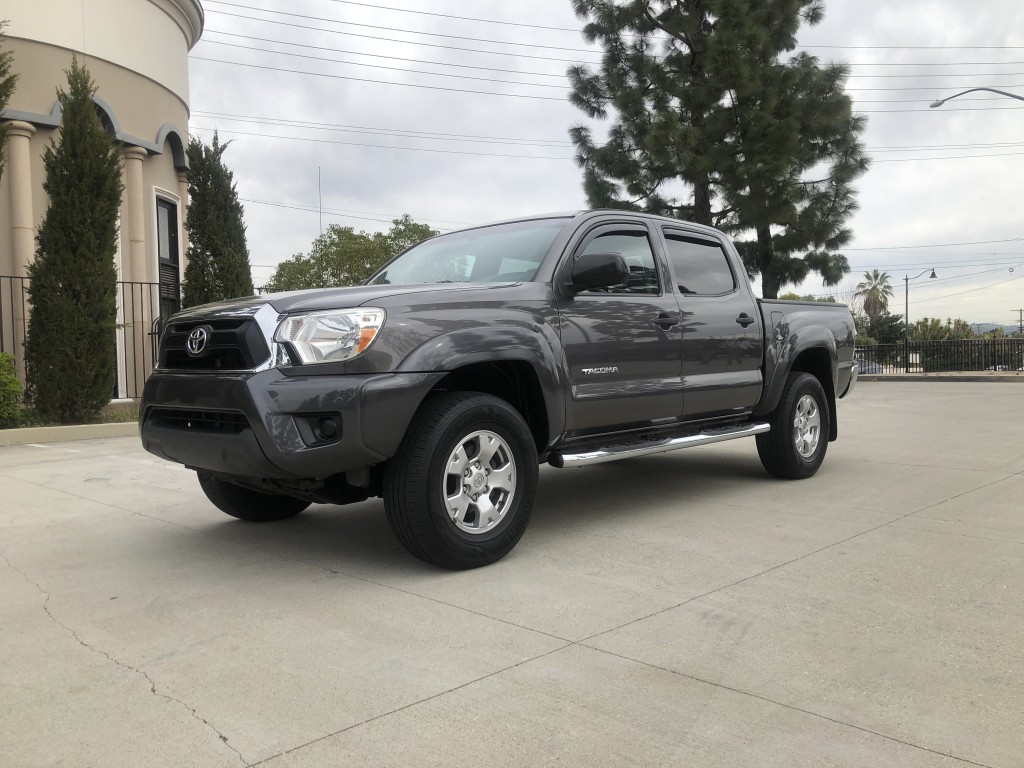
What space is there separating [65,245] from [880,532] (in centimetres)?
1067

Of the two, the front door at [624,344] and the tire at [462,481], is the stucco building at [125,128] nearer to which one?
the front door at [624,344]

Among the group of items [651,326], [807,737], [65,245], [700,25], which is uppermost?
[700,25]

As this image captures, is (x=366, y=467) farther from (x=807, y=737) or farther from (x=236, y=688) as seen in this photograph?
(x=807, y=737)

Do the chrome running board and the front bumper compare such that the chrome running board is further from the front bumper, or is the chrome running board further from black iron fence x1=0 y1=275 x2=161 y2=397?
black iron fence x1=0 y1=275 x2=161 y2=397

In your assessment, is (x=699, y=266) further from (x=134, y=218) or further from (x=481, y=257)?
(x=134, y=218)

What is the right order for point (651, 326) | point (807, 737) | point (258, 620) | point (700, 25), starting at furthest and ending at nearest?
point (700, 25) < point (651, 326) < point (258, 620) < point (807, 737)

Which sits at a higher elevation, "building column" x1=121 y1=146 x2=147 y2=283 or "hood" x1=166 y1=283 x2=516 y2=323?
"building column" x1=121 y1=146 x2=147 y2=283

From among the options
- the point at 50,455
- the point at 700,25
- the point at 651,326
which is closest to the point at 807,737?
the point at 651,326

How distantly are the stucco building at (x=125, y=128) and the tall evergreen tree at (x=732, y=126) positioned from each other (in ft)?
34.5

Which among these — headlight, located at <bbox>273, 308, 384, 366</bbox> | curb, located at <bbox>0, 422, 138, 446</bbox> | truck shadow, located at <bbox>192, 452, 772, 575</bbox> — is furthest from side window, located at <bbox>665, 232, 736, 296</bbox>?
curb, located at <bbox>0, 422, 138, 446</bbox>

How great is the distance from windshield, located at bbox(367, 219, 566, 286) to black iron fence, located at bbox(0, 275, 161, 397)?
9.80m

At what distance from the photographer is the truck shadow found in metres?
4.79

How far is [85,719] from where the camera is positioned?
2.74m

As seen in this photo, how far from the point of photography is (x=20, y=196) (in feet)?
46.2
